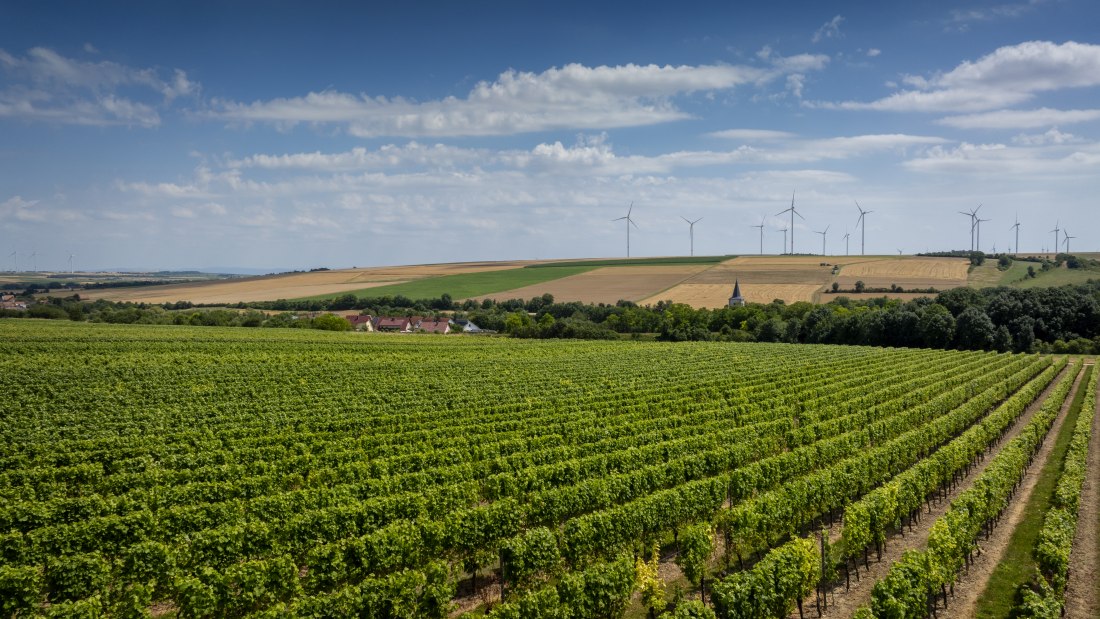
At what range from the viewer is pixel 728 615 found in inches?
558

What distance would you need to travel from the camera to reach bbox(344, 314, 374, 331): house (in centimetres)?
11851

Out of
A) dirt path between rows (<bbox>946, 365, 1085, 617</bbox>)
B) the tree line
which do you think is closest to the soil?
dirt path between rows (<bbox>946, 365, 1085, 617</bbox>)

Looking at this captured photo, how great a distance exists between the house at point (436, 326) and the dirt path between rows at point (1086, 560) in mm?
100181

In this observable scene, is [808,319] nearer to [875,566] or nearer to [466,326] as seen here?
[466,326]

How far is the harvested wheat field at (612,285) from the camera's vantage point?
5837 inches

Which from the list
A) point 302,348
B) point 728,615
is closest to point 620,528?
point 728,615

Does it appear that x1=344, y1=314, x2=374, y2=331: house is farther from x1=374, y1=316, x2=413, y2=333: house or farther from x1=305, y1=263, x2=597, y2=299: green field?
x1=305, y1=263, x2=597, y2=299: green field

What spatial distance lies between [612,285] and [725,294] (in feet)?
109

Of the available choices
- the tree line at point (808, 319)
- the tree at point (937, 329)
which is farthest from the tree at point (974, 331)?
the tree at point (937, 329)

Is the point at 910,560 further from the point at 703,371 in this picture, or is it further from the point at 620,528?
the point at 703,371

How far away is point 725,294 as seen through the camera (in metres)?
138

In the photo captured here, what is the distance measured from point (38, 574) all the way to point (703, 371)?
48469mm

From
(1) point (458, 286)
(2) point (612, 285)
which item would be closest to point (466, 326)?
(2) point (612, 285)

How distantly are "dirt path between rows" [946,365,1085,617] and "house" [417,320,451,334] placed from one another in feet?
320
